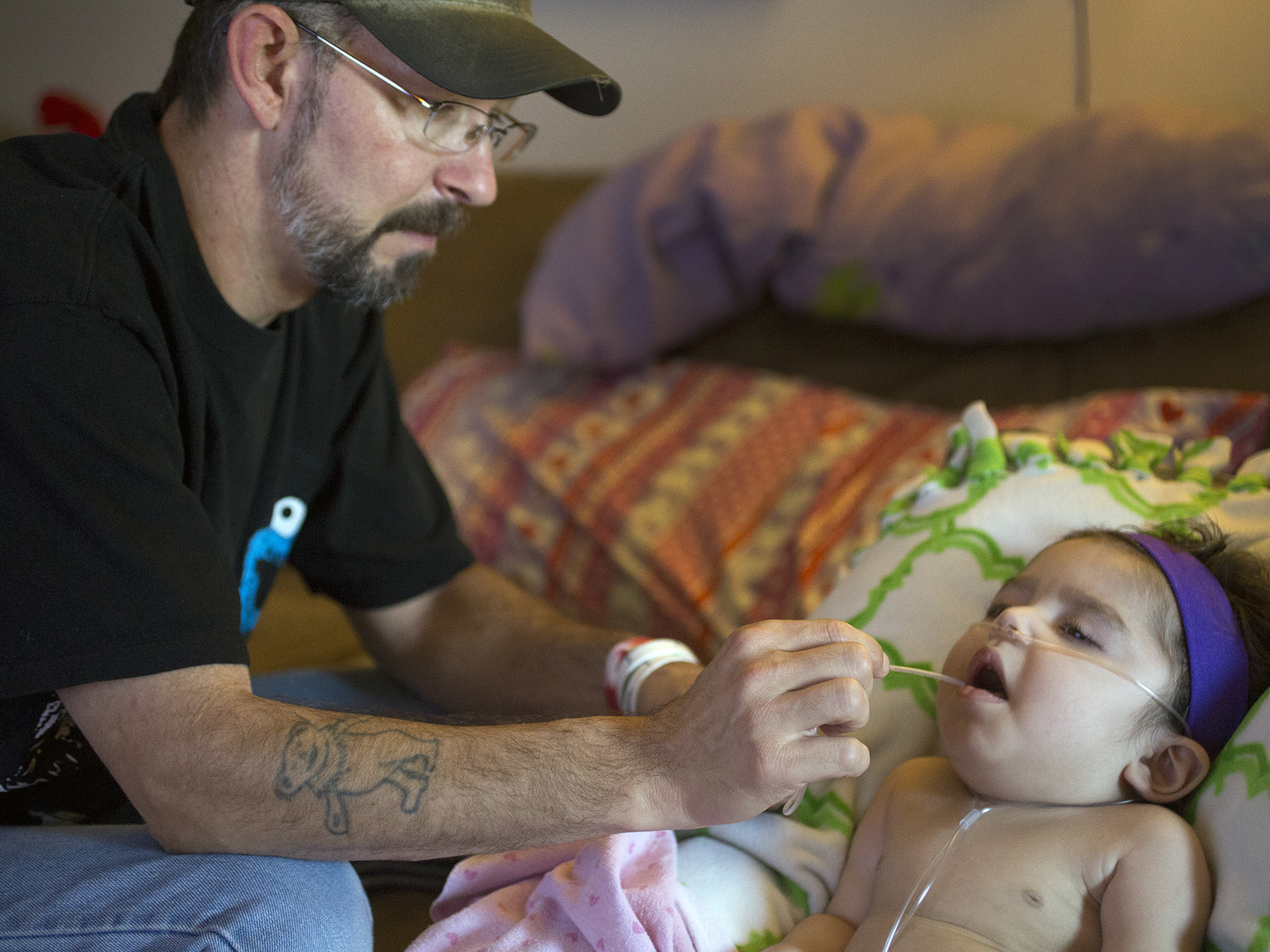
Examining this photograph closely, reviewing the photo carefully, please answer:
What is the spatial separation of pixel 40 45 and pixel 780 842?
143 cm

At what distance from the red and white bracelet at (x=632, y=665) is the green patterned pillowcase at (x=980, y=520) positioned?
0.16 metres

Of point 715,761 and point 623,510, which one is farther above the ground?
point 715,761

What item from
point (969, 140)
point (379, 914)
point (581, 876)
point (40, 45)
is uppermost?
point (40, 45)

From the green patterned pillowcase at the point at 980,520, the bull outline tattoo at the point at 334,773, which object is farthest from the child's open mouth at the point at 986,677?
the bull outline tattoo at the point at 334,773

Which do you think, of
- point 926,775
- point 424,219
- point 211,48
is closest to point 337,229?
point 424,219

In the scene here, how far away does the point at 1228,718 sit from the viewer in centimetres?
86

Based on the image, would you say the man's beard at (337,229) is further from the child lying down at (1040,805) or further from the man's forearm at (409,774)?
the child lying down at (1040,805)

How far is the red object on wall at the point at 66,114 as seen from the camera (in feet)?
4.89

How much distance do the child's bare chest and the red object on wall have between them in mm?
1367

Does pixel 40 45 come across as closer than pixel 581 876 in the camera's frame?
No

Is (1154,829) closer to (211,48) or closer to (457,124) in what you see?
(457,124)

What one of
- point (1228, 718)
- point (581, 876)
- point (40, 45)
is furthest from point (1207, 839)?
point (40, 45)

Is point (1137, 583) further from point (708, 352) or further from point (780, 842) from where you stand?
point (708, 352)

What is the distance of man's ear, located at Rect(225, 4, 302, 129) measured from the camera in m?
0.94
